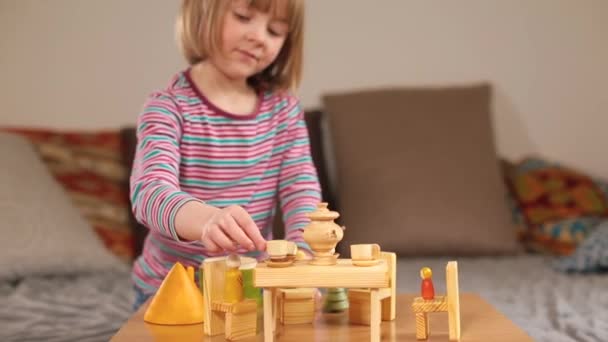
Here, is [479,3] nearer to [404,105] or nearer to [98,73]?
[404,105]

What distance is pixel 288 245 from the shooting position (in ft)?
2.41

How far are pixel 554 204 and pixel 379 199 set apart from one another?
46 cm

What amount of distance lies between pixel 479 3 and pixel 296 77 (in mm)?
1202

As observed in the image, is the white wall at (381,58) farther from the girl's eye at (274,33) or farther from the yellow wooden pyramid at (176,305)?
the yellow wooden pyramid at (176,305)

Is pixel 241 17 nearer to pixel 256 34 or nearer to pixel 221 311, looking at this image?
pixel 256 34

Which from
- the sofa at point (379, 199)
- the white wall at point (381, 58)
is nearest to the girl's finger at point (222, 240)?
the sofa at point (379, 199)

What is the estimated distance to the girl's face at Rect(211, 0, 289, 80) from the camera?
1098 mm

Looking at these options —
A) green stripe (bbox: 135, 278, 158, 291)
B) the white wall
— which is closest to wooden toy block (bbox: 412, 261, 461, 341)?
green stripe (bbox: 135, 278, 158, 291)

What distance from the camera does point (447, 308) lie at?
0.76 metres

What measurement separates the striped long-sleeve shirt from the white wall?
1.05 meters

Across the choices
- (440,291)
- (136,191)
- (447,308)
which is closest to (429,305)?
(447,308)

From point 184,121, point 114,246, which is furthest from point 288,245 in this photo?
point 114,246

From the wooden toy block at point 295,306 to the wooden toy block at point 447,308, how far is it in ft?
0.43

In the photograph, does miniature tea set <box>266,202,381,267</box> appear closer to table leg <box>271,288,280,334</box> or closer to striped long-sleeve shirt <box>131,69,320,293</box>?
table leg <box>271,288,280,334</box>
